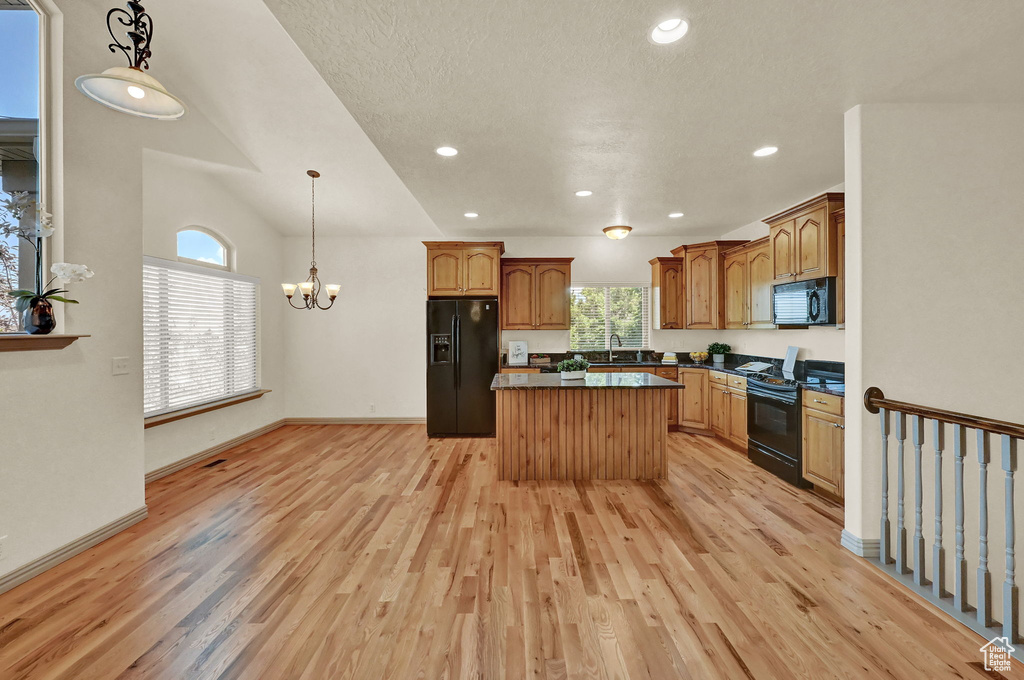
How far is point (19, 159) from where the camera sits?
94.3 inches

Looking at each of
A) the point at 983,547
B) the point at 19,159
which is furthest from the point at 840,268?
the point at 19,159

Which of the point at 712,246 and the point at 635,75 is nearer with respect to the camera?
the point at 635,75

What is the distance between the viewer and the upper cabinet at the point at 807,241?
3523mm

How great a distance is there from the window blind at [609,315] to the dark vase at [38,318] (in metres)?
5.30

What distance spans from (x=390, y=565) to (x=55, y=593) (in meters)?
1.69

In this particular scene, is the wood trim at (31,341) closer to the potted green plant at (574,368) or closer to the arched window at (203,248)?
the arched window at (203,248)

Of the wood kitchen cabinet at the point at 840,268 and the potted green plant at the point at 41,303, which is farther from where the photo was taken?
the wood kitchen cabinet at the point at 840,268

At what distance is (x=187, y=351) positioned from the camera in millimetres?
4453

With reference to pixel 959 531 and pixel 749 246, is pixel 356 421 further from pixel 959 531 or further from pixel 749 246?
pixel 959 531

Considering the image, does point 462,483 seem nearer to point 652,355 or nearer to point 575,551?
point 575,551

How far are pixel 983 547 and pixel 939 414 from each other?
0.60 metres

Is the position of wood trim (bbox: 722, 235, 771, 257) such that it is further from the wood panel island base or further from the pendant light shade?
the pendant light shade

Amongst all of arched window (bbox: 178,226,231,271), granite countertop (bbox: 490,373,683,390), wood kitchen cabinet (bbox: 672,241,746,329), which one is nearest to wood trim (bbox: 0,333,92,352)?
arched window (bbox: 178,226,231,271)

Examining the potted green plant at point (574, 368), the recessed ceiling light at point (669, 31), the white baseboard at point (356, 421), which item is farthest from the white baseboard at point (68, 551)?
the recessed ceiling light at point (669, 31)
